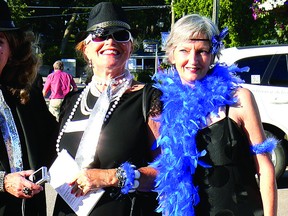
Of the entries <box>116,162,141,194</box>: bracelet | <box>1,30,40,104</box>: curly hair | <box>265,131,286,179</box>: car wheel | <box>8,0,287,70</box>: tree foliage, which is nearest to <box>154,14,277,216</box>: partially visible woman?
<box>116,162,141,194</box>: bracelet

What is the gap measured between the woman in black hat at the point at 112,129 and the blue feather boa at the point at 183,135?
0.05 meters

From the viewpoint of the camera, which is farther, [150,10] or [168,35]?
[150,10]

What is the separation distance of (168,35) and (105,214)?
A: 971mm

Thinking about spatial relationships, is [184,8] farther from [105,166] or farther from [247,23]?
[105,166]

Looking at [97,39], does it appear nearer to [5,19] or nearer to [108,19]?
[108,19]

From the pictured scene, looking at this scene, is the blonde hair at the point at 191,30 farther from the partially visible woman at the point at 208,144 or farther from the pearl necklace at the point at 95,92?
the pearl necklace at the point at 95,92

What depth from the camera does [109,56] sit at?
2424 mm

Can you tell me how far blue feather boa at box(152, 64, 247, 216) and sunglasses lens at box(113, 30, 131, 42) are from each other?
1.05 ft

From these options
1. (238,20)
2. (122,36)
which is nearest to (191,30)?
(122,36)

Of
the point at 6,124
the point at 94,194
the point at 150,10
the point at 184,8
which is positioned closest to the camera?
the point at 94,194

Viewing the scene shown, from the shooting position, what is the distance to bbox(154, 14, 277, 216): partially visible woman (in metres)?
2.37

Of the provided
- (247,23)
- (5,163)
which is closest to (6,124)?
(5,163)

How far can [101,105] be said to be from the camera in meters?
2.44

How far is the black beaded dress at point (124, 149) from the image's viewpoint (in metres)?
2.35
